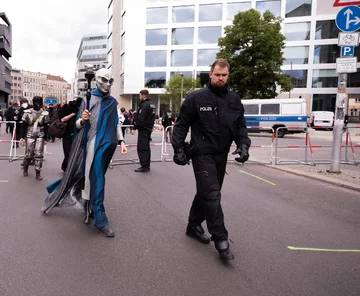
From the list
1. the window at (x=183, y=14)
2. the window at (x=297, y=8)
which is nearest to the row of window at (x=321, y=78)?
the window at (x=297, y=8)

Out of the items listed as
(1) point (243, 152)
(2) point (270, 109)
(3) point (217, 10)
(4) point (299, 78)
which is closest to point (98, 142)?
(1) point (243, 152)

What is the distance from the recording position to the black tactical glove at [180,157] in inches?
137

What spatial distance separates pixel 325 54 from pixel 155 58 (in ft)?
78.6

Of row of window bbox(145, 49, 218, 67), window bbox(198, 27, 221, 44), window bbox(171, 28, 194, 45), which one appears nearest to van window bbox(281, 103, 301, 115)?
row of window bbox(145, 49, 218, 67)

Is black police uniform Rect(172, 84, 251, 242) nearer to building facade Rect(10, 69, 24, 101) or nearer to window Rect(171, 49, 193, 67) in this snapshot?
window Rect(171, 49, 193, 67)

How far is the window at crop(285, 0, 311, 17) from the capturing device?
4391cm

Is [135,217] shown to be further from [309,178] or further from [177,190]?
[309,178]

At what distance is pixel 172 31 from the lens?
167 ft

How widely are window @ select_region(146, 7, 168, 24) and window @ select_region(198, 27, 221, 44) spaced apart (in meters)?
5.91

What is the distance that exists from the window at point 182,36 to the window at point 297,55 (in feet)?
45.1

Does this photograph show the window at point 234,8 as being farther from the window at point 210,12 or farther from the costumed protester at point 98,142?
the costumed protester at point 98,142

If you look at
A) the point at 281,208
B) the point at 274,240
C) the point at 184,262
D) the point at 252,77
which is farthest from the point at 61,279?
the point at 252,77

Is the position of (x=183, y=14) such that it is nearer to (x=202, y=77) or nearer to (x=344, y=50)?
(x=202, y=77)

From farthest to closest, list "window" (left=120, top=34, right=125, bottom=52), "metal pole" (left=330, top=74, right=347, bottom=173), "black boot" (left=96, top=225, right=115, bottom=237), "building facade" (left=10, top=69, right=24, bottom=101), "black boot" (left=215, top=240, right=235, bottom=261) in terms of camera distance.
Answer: "building facade" (left=10, top=69, right=24, bottom=101), "window" (left=120, top=34, right=125, bottom=52), "metal pole" (left=330, top=74, right=347, bottom=173), "black boot" (left=96, top=225, right=115, bottom=237), "black boot" (left=215, top=240, right=235, bottom=261)
